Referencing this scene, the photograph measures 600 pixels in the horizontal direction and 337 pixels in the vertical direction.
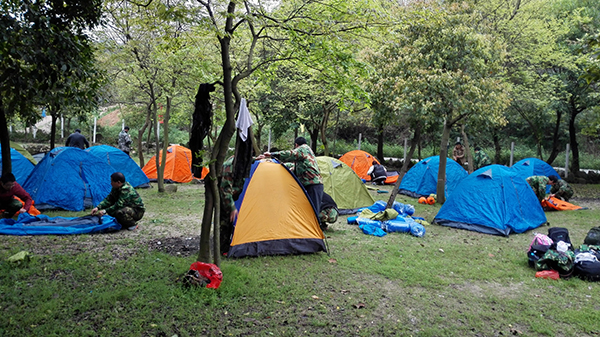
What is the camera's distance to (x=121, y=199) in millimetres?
6746

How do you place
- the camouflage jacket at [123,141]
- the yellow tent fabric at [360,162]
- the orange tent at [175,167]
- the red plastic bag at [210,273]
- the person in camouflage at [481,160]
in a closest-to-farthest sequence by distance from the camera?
the red plastic bag at [210,273] → the person in camouflage at [481,160] → the orange tent at [175,167] → the camouflage jacket at [123,141] → the yellow tent fabric at [360,162]

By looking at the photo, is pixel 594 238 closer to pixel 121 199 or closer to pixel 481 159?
pixel 121 199

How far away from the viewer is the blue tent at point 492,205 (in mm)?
8148

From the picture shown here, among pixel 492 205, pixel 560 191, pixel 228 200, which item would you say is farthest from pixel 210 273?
pixel 560 191

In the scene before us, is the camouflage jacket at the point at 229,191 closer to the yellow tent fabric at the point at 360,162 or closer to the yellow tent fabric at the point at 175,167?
the yellow tent fabric at the point at 175,167

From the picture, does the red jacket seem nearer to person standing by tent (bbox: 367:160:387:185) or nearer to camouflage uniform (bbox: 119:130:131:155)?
camouflage uniform (bbox: 119:130:131:155)

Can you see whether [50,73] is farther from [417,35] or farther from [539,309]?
[417,35]

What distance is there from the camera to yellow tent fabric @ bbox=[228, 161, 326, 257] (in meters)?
5.79

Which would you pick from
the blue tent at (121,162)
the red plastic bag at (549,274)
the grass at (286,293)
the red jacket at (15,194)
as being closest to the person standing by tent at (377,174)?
the blue tent at (121,162)

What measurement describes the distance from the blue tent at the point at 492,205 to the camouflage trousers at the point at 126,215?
6.06 meters

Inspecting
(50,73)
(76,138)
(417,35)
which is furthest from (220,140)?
(76,138)

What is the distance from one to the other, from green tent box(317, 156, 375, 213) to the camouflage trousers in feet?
14.8

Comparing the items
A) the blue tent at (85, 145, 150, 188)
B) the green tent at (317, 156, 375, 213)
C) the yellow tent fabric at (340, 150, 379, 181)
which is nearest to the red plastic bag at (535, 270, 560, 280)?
the green tent at (317, 156, 375, 213)

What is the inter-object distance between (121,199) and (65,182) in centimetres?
262
